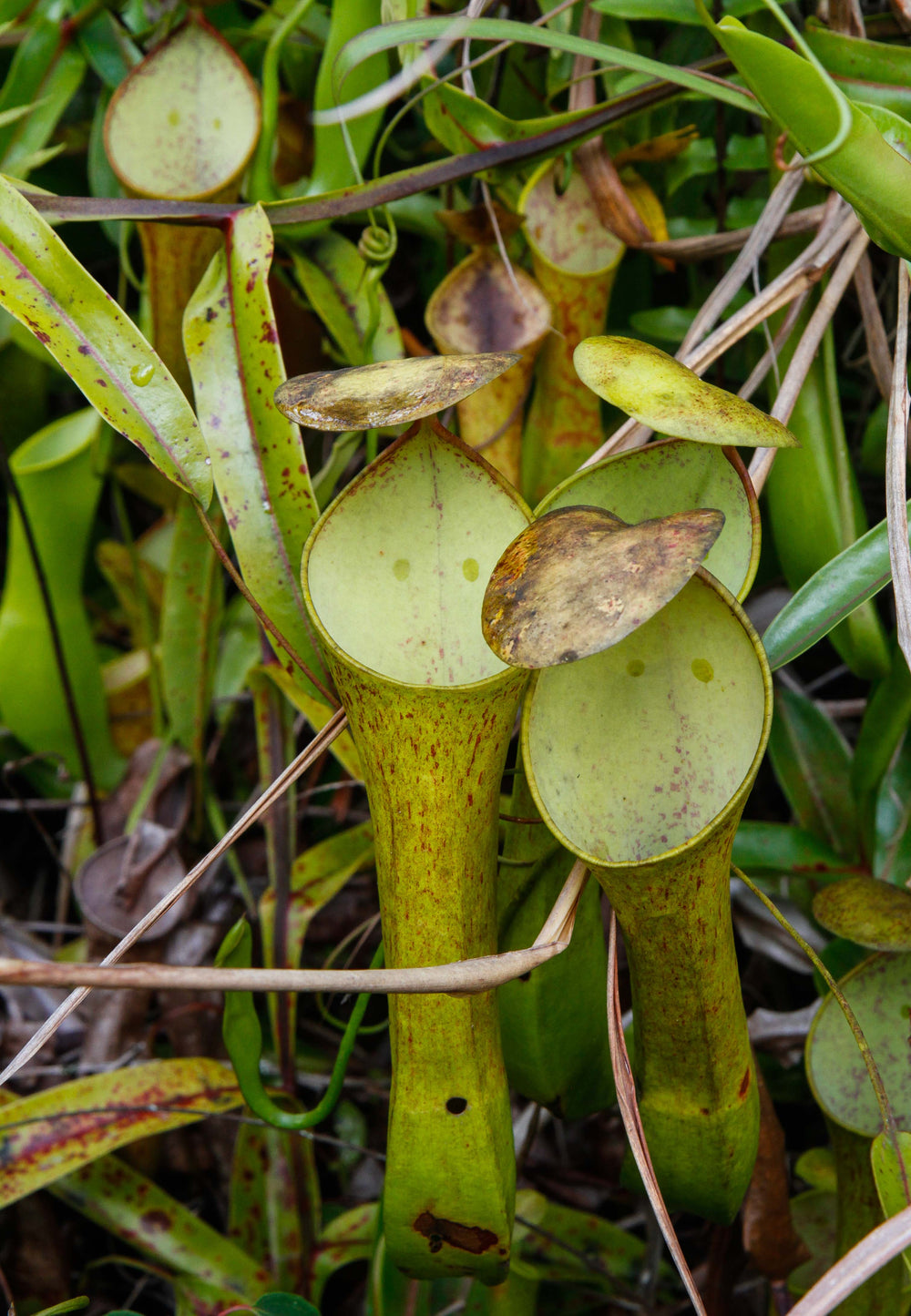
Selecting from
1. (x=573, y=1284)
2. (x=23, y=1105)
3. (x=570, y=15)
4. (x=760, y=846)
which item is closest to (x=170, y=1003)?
(x=23, y=1105)

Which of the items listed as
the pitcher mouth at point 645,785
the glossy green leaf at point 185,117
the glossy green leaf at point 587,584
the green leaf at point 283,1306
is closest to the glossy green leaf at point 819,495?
the pitcher mouth at point 645,785

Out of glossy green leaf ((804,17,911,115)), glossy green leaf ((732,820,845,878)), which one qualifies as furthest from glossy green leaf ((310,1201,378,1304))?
glossy green leaf ((804,17,911,115))

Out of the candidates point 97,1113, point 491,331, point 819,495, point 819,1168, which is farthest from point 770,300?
point 97,1113

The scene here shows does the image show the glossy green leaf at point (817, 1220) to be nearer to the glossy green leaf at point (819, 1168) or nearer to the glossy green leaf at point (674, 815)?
the glossy green leaf at point (819, 1168)

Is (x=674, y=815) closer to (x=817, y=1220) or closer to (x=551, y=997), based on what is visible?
(x=551, y=997)

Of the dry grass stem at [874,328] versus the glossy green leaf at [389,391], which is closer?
the glossy green leaf at [389,391]

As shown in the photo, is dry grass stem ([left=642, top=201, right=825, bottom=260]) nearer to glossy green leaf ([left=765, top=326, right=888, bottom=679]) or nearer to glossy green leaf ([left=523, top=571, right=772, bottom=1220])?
glossy green leaf ([left=765, top=326, right=888, bottom=679])

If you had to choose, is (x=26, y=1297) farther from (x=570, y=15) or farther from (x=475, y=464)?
(x=570, y=15)

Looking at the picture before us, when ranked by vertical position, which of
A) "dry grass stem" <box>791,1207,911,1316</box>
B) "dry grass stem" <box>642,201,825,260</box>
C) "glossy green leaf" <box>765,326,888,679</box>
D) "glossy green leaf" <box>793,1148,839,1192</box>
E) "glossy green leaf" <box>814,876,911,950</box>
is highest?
"dry grass stem" <box>642,201,825,260</box>
